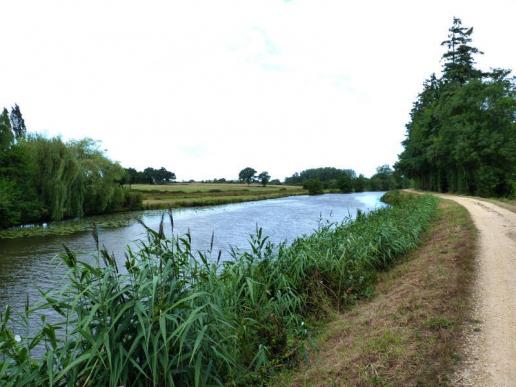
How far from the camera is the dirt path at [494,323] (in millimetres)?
3350

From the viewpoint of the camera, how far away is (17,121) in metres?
79.0

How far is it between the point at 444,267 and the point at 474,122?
2657 cm

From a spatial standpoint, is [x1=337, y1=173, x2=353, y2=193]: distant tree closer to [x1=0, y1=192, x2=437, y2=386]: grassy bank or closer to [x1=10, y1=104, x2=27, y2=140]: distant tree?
[x1=10, y1=104, x2=27, y2=140]: distant tree

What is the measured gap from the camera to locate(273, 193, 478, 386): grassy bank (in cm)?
363

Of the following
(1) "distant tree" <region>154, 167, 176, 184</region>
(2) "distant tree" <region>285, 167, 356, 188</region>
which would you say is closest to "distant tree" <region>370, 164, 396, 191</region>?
(2) "distant tree" <region>285, 167, 356, 188</region>

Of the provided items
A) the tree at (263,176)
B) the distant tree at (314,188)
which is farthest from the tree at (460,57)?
the tree at (263,176)

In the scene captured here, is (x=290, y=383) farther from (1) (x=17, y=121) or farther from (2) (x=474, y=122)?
(1) (x=17, y=121)

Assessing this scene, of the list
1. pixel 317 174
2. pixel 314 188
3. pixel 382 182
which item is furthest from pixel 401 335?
pixel 317 174

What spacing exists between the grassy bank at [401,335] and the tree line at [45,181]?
26.7 metres

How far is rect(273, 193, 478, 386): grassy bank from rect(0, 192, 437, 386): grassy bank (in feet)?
1.35

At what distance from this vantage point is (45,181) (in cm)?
3005

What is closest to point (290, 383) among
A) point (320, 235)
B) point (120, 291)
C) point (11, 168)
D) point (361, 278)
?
point (120, 291)

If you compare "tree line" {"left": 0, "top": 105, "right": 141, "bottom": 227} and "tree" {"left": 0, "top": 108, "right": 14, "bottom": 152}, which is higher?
"tree" {"left": 0, "top": 108, "right": 14, "bottom": 152}

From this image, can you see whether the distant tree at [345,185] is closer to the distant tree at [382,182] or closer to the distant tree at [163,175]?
the distant tree at [382,182]
